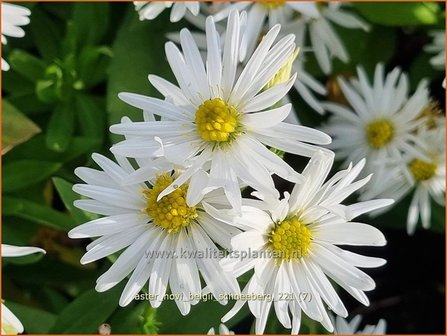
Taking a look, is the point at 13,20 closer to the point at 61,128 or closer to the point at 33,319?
the point at 61,128

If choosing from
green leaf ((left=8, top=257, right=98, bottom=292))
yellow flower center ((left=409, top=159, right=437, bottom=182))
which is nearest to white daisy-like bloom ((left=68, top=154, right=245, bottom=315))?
green leaf ((left=8, top=257, right=98, bottom=292))

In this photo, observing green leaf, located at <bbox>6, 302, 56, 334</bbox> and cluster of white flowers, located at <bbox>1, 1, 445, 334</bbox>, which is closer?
cluster of white flowers, located at <bbox>1, 1, 445, 334</bbox>

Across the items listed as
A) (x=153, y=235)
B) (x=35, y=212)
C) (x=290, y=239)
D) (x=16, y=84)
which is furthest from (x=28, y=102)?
(x=290, y=239)

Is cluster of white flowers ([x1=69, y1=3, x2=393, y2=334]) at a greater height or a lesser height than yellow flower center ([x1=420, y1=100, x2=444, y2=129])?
lesser

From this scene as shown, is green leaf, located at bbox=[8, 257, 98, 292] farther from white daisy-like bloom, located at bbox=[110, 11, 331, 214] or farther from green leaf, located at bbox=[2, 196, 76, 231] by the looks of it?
white daisy-like bloom, located at bbox=[110, 11, 331, 214]

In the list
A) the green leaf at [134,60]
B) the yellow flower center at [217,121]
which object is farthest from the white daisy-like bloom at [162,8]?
the yellow flower center at [217,121]

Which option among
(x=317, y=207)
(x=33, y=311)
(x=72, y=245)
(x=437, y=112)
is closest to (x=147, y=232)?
(x=317, y=207)

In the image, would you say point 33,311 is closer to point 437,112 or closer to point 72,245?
point 72,245
